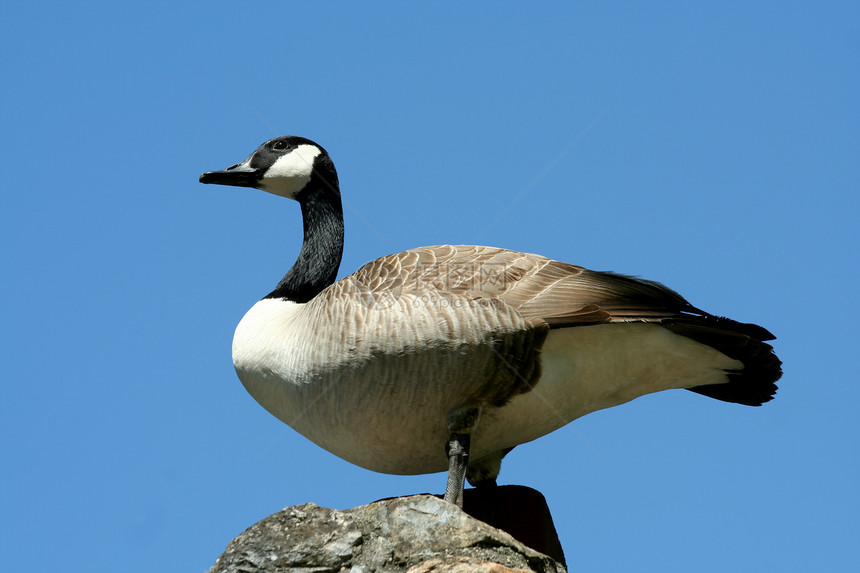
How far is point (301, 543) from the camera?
4.91m

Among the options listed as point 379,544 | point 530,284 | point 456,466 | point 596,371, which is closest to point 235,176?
point 530,284

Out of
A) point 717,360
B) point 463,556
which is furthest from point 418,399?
point 717,360

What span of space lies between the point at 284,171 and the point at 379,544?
3.49 meters

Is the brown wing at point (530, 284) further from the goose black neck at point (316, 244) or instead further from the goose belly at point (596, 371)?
the goose black neck at point (316, 244)

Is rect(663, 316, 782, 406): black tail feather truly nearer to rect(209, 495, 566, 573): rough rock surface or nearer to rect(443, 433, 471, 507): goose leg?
rect(443, 433, 471, 507): goose leg

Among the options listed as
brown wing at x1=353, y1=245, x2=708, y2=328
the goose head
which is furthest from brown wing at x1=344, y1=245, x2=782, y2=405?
the goose head

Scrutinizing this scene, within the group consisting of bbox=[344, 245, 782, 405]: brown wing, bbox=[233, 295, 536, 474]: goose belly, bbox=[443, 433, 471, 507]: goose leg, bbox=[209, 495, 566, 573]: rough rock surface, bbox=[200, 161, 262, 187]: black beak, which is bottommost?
bbox=[209, 495, 566, 573]: rough rock surface

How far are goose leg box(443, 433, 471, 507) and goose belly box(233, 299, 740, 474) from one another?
0.57 ft

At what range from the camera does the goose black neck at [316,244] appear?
7.11m

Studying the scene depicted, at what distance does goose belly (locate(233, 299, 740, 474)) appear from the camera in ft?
18.7

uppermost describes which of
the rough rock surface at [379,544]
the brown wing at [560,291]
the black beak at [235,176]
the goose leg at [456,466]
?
the black beak at [235,176]

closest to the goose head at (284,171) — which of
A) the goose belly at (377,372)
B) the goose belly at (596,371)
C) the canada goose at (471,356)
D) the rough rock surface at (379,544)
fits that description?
the canada goose at (471,356)

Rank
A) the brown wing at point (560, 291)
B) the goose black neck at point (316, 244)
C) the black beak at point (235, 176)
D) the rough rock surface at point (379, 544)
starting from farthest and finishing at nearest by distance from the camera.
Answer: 1. the black beak at point (235, 176)
2. the goose black neck at point (316, 244)
3. the brown wing at point (560, 291)
4. the rough rock surface at point (379, 544)

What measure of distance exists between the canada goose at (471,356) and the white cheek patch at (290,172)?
127 centimetres
